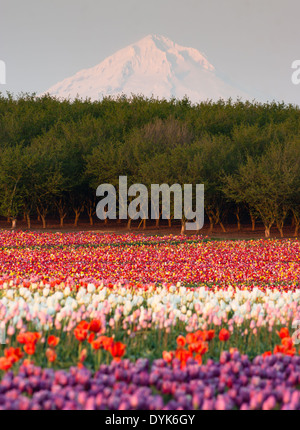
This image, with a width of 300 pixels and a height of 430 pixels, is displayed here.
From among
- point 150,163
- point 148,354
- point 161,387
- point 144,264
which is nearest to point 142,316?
point 148,354

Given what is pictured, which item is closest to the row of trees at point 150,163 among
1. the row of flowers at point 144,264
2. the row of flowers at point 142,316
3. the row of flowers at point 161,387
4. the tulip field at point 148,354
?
the row of flowers at point 144,264

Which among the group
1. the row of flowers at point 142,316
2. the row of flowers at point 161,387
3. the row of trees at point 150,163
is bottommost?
the row of flowers at point 161,387

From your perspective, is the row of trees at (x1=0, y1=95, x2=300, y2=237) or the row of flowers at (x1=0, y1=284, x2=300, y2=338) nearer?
the row of flowers at (x1=0, y1=284, x2=300, y2=338)

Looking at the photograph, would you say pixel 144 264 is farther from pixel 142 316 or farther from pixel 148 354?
pixel 148 354

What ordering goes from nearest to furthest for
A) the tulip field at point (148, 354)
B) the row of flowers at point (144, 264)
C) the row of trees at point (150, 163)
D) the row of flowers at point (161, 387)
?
1. the row of flowers at point (161, 387)
2. the tulip field at point (148, 354)
3. the row of flowers at point (144, 264)
4. the row of trees at point (150, 163)

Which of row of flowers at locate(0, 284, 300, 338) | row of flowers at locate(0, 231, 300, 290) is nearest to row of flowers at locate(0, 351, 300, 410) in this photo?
row of flowers at locate(0, 284, 300, 338)

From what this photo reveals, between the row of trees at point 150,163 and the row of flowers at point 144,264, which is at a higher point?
the row of trees at point 150,163

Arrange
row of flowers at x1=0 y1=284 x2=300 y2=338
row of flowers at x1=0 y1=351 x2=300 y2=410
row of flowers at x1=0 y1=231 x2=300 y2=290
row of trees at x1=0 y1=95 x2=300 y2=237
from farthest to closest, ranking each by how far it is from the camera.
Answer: row of trees at x1=0 y1=95 x2=300 y2=237, row of flowers at x1=0 y1=231 x2=300 y2=290, row of flowers at x1=0 y1=284 x2=300 y2=338, row of flowers at x1=0 y1=351 x2=300 y2=410

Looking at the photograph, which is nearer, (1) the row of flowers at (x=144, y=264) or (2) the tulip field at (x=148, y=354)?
(2) the tulip field at (x=148, y=354)

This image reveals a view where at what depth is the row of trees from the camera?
3934 cm

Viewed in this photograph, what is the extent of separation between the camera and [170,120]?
5372 centimetres

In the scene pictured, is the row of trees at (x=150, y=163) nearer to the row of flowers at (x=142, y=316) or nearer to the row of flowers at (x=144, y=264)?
the row of flowers at (x=144, y=264)

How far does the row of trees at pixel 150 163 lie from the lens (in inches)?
1549

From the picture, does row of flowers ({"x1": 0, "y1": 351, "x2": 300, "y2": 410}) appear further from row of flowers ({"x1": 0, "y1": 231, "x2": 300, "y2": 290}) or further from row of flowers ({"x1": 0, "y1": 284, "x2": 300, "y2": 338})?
row of flowers ({"x1": 0, "y1": 231, "x2": 300, "y2": 290})
